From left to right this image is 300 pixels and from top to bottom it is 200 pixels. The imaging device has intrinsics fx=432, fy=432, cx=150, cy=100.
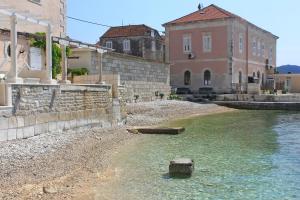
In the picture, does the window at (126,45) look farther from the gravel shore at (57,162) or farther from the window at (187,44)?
the gravel shore at (57,162)

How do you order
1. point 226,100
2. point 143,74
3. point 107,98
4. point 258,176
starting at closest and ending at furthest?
1. point 258,176
2. point 107,98
3. point 143,74
4. point 226,100

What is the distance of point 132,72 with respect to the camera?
31.0 m

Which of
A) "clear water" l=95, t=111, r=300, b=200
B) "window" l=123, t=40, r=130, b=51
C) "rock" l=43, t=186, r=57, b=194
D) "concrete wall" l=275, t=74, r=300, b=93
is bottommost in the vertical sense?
"clear water" l=95, t=111, r=300, b=200

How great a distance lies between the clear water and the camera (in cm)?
963

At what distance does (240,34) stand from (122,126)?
25.2 meters

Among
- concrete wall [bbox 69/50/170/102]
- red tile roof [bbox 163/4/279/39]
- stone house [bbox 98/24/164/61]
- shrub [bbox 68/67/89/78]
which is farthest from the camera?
stone house [bbox 98/24/164/61]

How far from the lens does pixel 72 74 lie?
24156 millimetres

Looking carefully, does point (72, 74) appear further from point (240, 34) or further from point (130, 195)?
point (240, 34)

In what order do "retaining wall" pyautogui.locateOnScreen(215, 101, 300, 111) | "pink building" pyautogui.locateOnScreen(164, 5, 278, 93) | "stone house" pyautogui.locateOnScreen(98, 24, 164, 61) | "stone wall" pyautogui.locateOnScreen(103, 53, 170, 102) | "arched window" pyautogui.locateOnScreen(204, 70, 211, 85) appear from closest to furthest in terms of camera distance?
"stone wall" pyautogui.locateOnScreen(103, 53, 170, 102)
"retaining wall" pyautogui.locateOnScreen(215, 101, 300, 111)
"pink building" pyautogui.locateOnScreen(164, 5, 278, 93)
"arched window" pyautogui.locateOnScreen(204, 70, 211, 85)
"stone house" pyautogui.locateOnScreen(98, 24, 164, 61)

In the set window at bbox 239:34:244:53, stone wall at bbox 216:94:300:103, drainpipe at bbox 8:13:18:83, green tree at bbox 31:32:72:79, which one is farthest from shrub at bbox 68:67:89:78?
window at bbox 239:34:244:53

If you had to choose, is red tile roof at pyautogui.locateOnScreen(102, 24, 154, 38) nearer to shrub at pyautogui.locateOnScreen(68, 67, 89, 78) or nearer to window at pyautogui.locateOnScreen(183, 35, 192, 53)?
window at pyautogui.locateOnScreen(183, 35, 192, 53)

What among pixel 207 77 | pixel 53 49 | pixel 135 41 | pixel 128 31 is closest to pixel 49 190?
pixel 53 49

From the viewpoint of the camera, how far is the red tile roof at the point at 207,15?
41.1m

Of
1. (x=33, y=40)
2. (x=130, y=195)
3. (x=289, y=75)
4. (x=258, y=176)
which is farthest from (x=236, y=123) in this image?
(x=289, y=75)
